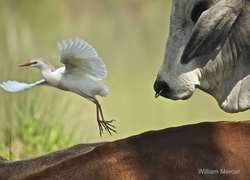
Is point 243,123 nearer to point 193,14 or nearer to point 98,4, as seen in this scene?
point 193,14

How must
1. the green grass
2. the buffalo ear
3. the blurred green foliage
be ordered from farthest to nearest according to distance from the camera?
the blurred green foliage, the green grass, the buffalo ear

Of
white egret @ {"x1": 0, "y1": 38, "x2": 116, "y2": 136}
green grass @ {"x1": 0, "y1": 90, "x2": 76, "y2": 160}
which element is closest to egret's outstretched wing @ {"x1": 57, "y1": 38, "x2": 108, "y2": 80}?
white egret @ {"x1": 0, "y1": 38, "x2": 116, "y2": 136}

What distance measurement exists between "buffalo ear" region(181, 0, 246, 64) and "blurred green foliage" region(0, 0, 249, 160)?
5.93 ft

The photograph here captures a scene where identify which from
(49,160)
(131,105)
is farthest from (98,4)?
(49,160)

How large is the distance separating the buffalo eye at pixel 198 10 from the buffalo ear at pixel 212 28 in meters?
0.04

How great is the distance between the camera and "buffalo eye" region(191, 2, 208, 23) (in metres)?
2.80

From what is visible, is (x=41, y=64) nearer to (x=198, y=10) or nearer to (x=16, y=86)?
(x=16, y=86)

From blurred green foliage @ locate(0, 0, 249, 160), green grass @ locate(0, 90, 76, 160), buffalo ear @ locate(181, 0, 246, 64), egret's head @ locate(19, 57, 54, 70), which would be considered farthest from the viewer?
blurred green foliage @ locate(0, 0, 249, 160)

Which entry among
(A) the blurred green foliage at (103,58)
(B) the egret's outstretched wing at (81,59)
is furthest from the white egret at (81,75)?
(A) the blurred green foliage at (103,58)

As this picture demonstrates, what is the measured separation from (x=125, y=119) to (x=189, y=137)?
298cm

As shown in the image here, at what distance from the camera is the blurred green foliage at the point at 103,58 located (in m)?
5.02

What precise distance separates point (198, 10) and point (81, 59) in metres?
0.81

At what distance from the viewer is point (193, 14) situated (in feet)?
9.22

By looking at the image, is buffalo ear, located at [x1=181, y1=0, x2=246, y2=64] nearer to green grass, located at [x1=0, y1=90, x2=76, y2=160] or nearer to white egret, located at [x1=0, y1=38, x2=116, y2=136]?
white egret, located at [x1=0, y1=38, x2=116, y2=136]
